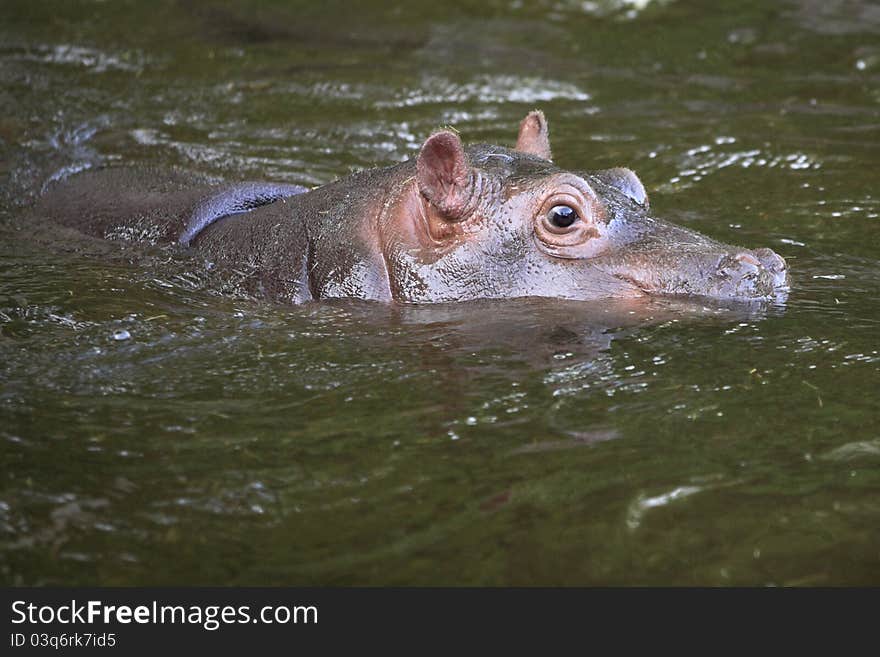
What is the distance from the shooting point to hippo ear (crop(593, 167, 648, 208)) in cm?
612

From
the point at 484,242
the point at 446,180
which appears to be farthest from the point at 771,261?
the point at 446,180

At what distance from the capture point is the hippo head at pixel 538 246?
18.7 ft

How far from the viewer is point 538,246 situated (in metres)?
5.82

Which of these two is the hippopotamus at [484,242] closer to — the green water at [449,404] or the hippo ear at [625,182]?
the hippo ear at [625,182]

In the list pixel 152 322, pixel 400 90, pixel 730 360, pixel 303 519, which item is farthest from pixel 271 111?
pixel 303 519

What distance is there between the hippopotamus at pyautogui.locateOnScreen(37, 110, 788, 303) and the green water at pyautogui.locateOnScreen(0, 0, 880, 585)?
0.40ft

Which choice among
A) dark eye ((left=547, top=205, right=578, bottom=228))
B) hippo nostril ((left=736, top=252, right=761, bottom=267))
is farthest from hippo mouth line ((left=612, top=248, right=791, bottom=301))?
dark eye ((left=547, top=205, right=578, bottom=228))

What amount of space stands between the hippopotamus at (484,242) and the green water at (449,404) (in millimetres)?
→ 122

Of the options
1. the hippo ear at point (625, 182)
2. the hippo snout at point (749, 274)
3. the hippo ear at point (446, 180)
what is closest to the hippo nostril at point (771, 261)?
the hippo snout at point (749, 274)

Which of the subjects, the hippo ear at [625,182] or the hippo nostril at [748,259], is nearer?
the hippo nostril at [748,259]

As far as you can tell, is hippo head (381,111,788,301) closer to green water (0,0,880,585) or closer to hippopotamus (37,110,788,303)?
hippopotamus (37,110,788,303)

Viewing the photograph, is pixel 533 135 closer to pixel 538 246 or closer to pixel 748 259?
pixel 538 246

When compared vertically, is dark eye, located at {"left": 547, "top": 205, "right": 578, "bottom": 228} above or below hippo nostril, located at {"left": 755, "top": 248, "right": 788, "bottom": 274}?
above

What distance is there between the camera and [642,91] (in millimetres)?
10531
